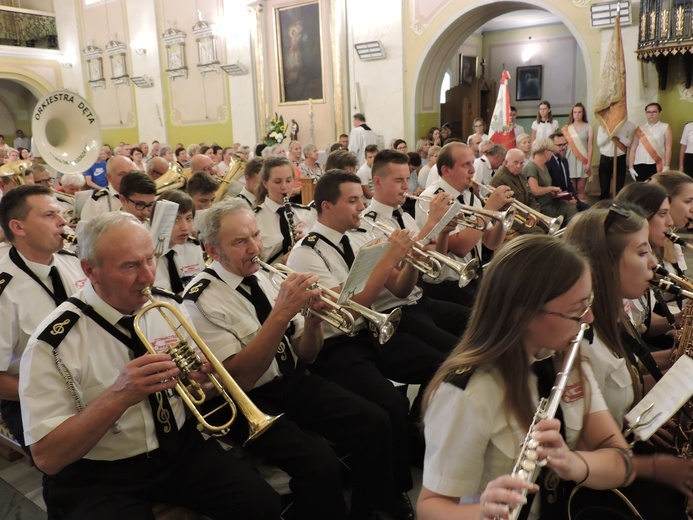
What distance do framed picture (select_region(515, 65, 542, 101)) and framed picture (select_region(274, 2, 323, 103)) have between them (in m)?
6.56

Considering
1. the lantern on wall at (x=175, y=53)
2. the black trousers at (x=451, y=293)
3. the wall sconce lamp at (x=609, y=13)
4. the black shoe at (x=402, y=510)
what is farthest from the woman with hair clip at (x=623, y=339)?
the lantern on wall at (x=175, y=53)

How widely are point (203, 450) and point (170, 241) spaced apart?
6.13 ft

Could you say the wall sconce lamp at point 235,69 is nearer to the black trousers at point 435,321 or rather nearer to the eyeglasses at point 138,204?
the eyeglasses at point 138,204

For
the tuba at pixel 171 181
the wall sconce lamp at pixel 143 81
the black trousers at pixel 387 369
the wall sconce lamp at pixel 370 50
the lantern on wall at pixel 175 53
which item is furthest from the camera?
the wall sconce lamp at pixel 143 81

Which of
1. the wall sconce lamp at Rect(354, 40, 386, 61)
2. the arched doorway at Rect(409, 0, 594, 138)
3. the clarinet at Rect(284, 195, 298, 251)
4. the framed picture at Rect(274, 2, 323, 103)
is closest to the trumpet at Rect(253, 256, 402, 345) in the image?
the clarinet at Rect(284, 195, 298, 251)

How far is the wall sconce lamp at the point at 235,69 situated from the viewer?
13688 mm

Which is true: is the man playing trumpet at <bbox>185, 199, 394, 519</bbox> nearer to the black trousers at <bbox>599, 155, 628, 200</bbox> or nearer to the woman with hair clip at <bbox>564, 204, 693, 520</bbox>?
the woman with hair clip at <bbox>564, 204, 693, 520</bbox>

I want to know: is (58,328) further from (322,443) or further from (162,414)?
(322,443)

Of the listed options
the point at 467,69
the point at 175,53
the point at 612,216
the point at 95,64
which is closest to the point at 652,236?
the point at 612,216

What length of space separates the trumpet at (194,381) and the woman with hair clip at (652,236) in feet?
6.33

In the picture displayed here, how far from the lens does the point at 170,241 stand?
3729mm

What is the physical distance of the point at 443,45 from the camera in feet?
36.6

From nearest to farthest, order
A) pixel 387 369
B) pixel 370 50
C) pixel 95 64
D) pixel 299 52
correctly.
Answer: pixel 387 369 < pixel 370 50 < pixel 299 52 < pixel 95 64

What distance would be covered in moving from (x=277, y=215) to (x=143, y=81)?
1329cm
